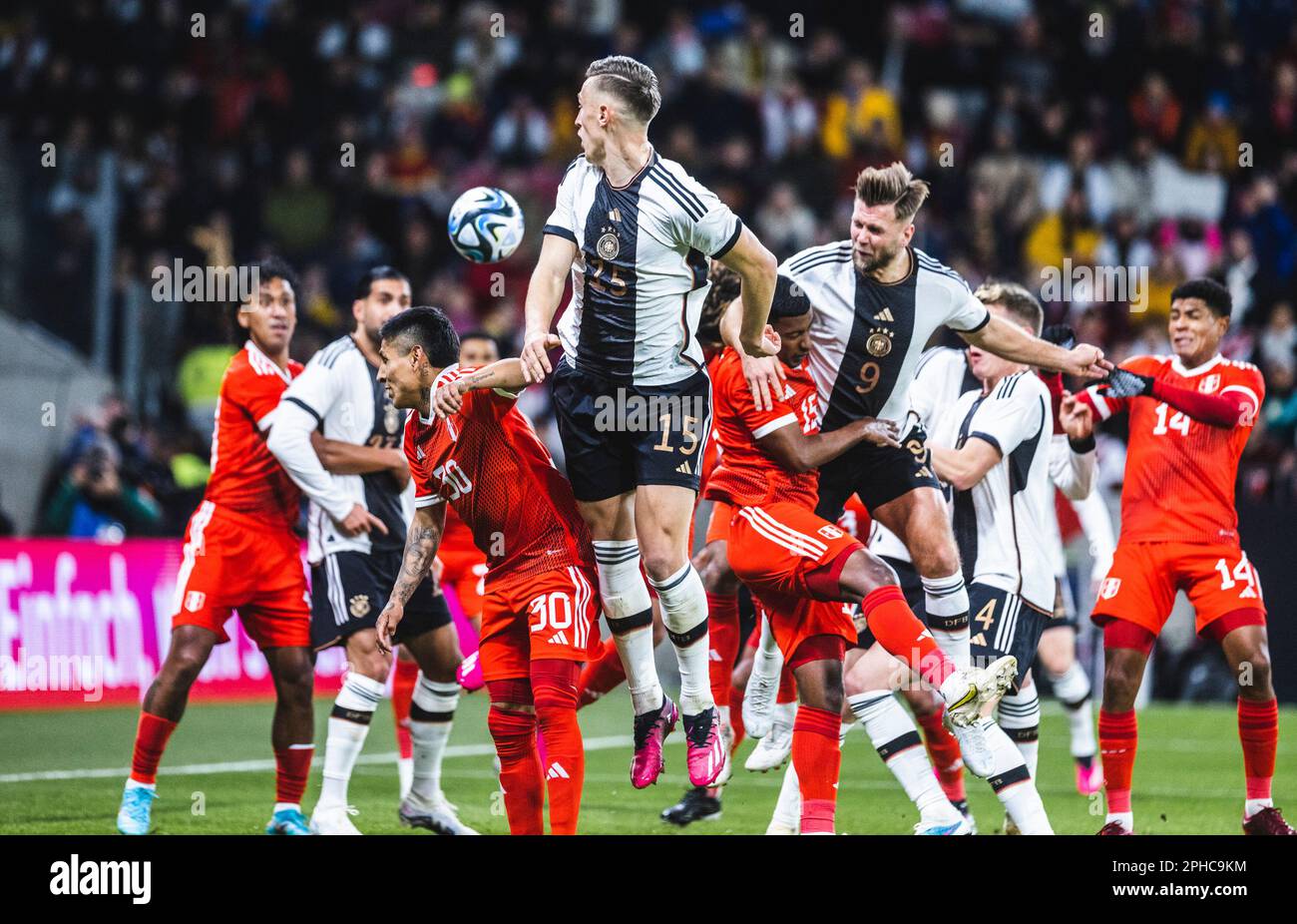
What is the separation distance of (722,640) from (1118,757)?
6.47 ft

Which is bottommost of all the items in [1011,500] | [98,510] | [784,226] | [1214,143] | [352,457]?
[98,510]

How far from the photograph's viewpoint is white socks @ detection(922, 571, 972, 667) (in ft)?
24.6

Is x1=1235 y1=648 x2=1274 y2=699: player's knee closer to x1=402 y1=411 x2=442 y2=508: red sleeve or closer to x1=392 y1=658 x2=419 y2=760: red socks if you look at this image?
x1=402 y1=411 x2=442 y2=508: red sleeve

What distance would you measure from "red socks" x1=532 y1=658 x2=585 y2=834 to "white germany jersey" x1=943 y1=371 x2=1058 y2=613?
254cm

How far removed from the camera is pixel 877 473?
7.56 meters

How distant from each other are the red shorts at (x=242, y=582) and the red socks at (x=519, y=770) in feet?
5.88

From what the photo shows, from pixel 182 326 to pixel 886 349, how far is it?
11.5 metres

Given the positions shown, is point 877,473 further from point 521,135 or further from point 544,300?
point 521,135

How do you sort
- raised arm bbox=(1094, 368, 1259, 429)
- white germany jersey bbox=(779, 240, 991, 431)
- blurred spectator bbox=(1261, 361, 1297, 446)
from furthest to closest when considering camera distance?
1. blurred spectator bbox=(1261, 361, 1297, 446)
2. raised arm bbox=(1094, 368, 1259, 429)
3. white germany jersey bbox=(779, 240, 991, 431)

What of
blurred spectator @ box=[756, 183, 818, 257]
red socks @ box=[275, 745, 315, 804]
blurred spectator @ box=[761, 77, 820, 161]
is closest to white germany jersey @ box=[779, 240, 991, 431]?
red socks @ box=[275, 745, 315, 804]

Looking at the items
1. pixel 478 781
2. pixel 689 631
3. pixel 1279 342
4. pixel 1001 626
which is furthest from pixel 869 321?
pixel 1279 342

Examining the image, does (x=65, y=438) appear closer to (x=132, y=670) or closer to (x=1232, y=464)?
(x=132, y=670)

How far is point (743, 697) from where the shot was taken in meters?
9.14

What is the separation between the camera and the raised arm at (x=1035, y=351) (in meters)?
7.56
